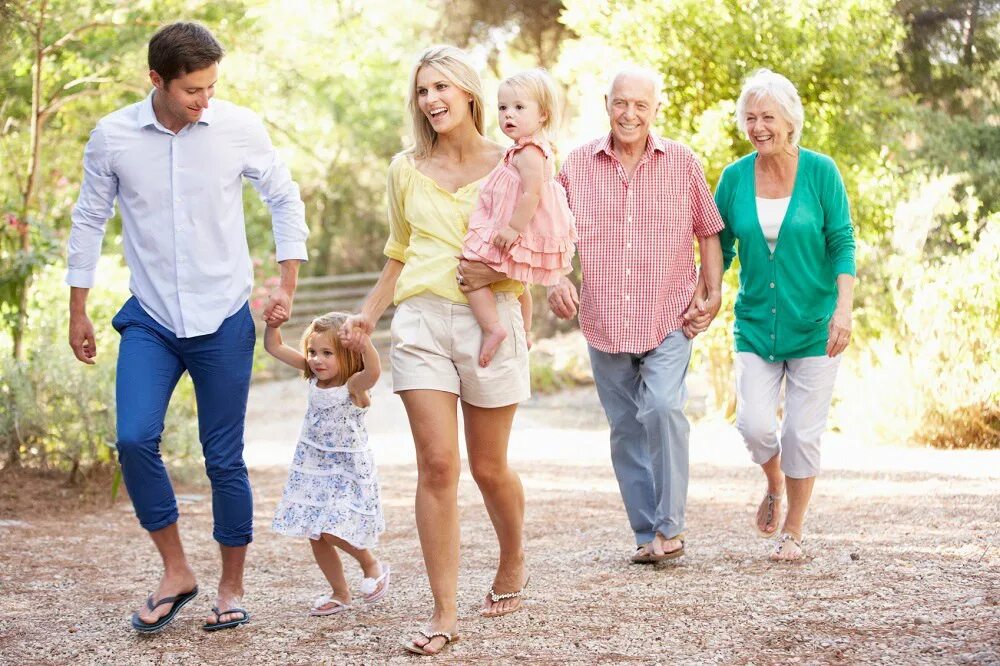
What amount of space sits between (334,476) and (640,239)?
4.64 feet

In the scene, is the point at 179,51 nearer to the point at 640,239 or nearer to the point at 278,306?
the point at 278,306

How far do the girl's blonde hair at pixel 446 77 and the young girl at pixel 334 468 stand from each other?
77 centimetres

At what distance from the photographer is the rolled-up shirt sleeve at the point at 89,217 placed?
3.82 m

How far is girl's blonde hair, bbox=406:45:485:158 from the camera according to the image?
3590 mm

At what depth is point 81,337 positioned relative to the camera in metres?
3.87

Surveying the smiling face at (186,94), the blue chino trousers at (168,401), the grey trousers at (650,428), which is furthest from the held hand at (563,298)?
the smiling face at (186,94)

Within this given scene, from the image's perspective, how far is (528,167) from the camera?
Answer: 3.60m

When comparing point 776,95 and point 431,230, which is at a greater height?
point 776,95

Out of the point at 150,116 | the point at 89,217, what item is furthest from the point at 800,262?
the point at 89,217

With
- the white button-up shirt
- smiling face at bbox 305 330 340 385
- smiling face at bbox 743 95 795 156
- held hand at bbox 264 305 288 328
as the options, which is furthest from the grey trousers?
the white button-up shirt

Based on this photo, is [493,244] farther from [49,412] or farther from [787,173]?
[49,412]

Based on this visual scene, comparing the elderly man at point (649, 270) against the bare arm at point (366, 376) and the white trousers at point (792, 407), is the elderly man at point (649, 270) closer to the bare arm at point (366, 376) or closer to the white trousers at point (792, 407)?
the white trousers at point (792, 407)

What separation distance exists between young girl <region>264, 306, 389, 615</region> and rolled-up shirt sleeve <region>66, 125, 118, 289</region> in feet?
2.06

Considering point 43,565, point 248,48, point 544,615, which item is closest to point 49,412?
point 43,565
